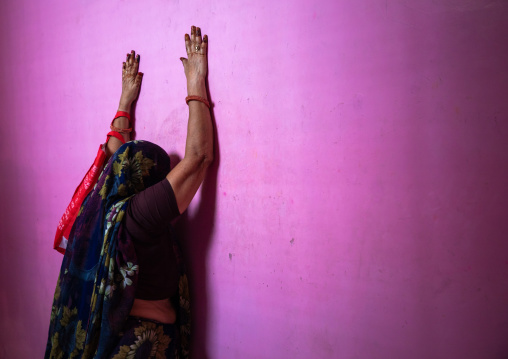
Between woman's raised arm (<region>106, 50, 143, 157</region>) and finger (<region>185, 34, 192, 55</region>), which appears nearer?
Result: finger (<region>185, 34, 192, 55</region>)

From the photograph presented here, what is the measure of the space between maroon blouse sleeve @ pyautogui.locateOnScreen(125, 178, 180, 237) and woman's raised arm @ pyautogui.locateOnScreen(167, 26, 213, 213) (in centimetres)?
2

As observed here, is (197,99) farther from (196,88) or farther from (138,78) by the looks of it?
(138,78)

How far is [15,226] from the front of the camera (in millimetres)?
1814

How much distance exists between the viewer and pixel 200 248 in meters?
1.09

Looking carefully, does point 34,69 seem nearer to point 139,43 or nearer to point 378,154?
point 139,43

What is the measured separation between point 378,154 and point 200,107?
56 centimetres

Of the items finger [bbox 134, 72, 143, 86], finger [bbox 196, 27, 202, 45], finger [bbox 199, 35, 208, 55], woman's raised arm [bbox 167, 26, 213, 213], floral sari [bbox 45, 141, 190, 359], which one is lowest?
floral sari [bbox 45, 141, 190, 359]

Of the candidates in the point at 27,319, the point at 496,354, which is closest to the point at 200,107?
the point at 496,354

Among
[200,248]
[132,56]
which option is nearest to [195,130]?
[200,248]

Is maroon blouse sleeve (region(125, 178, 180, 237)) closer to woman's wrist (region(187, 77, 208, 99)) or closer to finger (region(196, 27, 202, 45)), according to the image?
woman's wrist (region(187, 77, 208, 99))

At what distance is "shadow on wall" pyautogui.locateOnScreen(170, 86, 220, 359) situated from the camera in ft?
3.46

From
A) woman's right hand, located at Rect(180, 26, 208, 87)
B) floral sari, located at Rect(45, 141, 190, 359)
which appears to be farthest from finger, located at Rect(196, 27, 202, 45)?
floral sari, located at Rect(45, 141, 190, 359)

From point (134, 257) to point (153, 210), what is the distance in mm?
151

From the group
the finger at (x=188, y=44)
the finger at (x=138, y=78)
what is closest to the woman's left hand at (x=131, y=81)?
the finger at (x=138, y=78)
